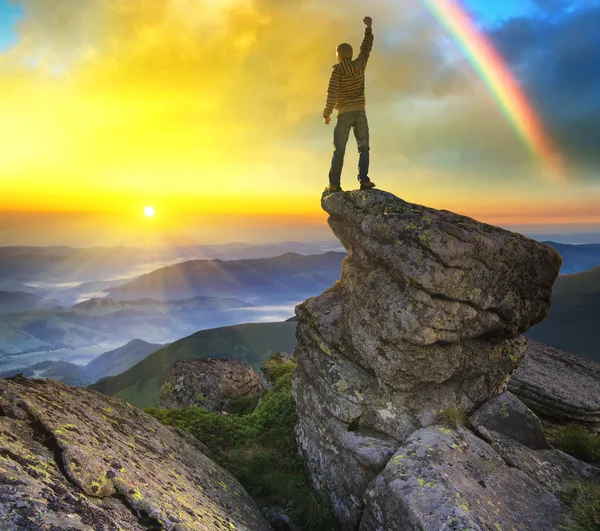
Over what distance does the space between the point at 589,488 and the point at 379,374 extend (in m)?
6.74

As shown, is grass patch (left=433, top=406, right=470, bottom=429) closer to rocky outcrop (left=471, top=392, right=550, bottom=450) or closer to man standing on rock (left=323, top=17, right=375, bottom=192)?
rocky outcrop (left=471, top=392, right=550, bottom=450)

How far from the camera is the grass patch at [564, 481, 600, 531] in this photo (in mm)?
9089

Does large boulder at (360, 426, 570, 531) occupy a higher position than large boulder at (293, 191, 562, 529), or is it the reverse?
large boulder at (293, 191, 562, 529)

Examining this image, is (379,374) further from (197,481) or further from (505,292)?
(197,481)

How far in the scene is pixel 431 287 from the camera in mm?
11891

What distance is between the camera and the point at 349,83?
15.5 meters

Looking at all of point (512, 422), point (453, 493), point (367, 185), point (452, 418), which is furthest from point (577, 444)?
point (367, 185)

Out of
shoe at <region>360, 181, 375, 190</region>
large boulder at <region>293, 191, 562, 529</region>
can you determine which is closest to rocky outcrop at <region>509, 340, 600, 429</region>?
large boulder at <region>293, 191, 562, 529</region>

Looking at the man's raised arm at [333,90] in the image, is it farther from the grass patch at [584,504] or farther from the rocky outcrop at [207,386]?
the rocky outcrop at [207,386]

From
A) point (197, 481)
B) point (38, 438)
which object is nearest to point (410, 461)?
point (197, 481)

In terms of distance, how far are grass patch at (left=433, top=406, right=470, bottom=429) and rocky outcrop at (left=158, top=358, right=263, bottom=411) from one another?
48.0ft

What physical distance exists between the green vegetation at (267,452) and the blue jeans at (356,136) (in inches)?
479

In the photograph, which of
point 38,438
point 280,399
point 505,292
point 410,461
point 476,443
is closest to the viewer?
point 38,438

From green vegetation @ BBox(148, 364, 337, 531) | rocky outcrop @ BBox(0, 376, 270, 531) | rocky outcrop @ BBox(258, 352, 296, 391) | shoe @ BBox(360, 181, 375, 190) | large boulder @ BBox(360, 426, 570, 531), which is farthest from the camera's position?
rocky outcrop @ BBox(258, 352, 296, 391)
